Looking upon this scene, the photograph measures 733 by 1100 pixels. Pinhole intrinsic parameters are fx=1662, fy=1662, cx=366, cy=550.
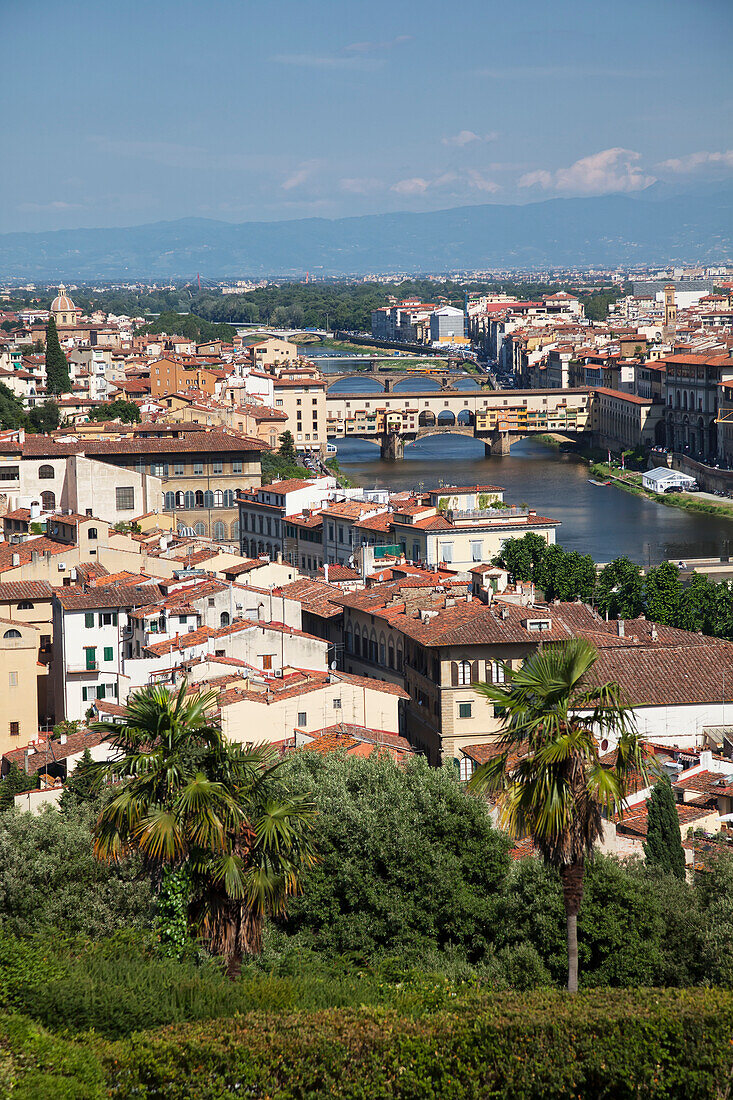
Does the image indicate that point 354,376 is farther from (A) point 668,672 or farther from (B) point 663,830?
(B) point 663,830

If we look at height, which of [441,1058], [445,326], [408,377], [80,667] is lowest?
[80,667]

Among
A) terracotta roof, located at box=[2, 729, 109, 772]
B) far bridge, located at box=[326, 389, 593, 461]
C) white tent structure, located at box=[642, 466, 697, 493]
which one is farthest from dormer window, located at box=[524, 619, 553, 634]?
far bridge, located at box=[326, 389, 593, 461]

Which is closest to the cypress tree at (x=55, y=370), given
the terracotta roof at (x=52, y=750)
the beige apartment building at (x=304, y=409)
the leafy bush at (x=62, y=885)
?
the beige apartment building at (x=304, y=409)

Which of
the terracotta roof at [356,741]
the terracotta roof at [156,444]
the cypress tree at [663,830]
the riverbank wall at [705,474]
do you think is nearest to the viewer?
the cypress tree at [663,830]

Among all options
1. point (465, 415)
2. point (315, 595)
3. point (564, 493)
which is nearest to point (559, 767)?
point (315, 595)

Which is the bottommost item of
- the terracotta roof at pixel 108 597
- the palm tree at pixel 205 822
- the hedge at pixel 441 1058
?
the terracotta roof at pixel 108 597

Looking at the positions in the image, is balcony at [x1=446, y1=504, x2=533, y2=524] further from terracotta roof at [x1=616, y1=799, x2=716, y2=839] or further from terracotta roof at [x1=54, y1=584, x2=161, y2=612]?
terracotta roof at [x1=616, y1=799, x2=716, y2=839]

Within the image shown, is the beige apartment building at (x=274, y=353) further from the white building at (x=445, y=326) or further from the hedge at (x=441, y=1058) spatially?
the hedge at (x=441, y=1058)
